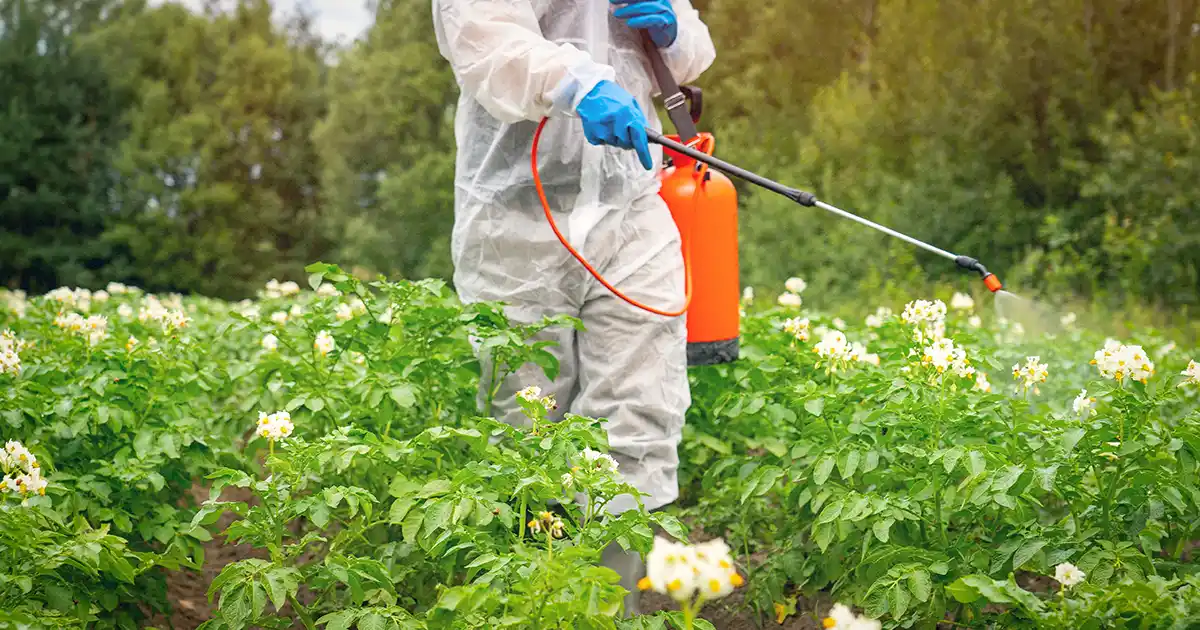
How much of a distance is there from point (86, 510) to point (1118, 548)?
2122 millimetres

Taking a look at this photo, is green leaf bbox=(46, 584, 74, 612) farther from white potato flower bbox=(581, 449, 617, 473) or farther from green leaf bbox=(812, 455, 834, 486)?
green leaf bbox=(812, 455, 834, 486)

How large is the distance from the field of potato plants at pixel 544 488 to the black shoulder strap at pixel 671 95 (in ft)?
2.07

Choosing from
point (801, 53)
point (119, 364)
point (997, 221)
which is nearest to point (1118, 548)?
point (119, 364)

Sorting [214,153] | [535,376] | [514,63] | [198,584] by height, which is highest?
[514,63]

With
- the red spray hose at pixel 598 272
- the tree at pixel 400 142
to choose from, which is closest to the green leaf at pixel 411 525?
the red spray hose at pixel 598 272

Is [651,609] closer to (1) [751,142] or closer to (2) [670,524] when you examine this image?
(2) [670,524]

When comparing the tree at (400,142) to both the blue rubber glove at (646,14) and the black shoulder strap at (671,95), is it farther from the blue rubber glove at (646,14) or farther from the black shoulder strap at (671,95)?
the blue rubber glove at (646,14)

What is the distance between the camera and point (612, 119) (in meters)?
2.25

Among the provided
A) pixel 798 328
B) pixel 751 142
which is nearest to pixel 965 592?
pixel 798 328

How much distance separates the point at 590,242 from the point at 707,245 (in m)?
0.34

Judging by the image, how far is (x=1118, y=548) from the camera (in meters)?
1.95

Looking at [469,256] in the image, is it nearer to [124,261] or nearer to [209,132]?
[124,261]

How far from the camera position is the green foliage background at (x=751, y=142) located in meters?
8.79

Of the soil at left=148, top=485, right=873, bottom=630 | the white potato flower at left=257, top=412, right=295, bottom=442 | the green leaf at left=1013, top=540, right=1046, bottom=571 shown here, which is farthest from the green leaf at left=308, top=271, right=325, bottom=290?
the green leaf at left=1013, top=540, right=1046, bottom=571
